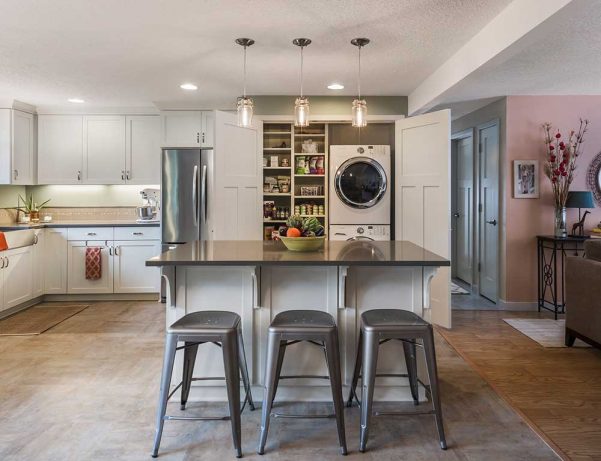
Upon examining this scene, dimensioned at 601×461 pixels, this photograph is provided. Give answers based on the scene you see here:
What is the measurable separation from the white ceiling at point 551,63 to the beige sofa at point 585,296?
4.74 ft

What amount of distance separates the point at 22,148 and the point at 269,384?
4691 mm

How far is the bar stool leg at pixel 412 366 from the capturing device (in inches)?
101

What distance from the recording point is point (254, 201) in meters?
4.91

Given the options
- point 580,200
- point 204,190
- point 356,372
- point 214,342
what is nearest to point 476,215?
point 580,200

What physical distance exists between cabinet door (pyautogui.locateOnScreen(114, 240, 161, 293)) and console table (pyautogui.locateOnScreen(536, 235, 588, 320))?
4.16 meters

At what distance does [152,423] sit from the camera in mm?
2422

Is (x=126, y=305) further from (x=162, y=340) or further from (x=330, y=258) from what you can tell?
(x=330, y=258)

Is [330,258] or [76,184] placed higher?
[76,184]

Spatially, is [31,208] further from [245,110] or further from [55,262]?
[245,110]

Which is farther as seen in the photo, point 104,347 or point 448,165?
point 448,165

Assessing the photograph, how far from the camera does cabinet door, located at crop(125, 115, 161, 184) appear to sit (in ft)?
18.2

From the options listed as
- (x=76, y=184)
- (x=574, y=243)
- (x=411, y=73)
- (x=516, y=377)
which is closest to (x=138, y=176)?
(x=76, y=184)

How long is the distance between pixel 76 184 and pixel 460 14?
4664 millimetres

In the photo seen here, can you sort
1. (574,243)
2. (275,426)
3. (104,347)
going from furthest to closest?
(574,243) → (104,347) → (275,426)
